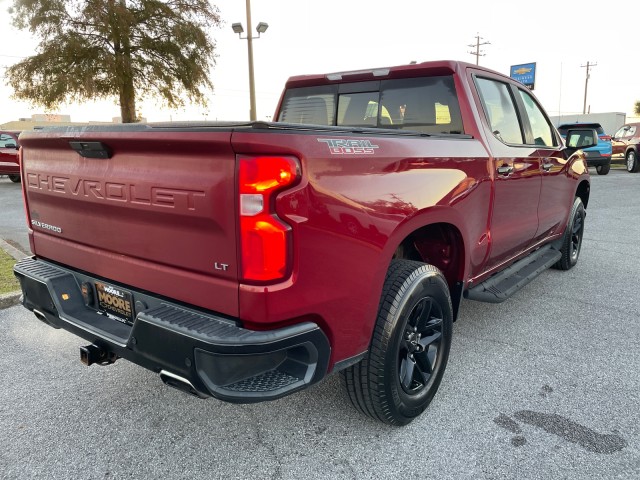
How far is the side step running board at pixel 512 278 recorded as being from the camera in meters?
3.22

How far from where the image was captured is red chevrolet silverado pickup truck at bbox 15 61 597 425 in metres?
1.76

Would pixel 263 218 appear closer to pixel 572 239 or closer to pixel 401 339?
pixel 401 339

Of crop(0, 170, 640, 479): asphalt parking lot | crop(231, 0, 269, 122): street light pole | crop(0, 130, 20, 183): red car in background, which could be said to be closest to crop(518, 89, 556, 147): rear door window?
crop(0, 170, 640, 479): asphalt parking lot

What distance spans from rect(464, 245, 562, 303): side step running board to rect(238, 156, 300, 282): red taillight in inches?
72.3

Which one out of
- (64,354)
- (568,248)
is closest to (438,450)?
(64,354)

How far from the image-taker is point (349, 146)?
1.97 meters

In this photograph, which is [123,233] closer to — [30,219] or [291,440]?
[30,219]

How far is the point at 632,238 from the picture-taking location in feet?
23.3

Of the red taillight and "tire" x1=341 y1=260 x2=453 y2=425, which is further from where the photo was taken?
"tire" x1=341 y1=260 x2=453 y2=425

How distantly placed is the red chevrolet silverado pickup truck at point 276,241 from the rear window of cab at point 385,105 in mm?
14

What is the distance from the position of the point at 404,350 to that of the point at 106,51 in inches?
883

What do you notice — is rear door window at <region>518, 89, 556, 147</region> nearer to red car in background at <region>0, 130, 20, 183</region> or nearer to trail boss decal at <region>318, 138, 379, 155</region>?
trail boss decal at <region>318, 138, 379, 155</region>

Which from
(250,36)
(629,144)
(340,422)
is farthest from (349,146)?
(629,144)

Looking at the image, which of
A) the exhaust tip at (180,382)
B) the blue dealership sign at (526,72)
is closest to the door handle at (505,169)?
the exhaust tip at (180,382)
